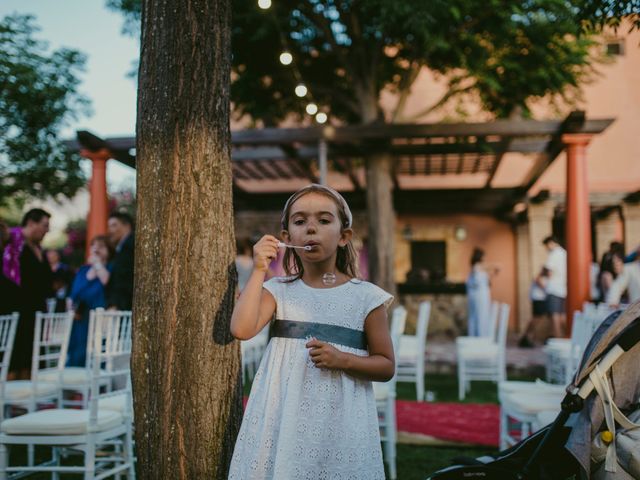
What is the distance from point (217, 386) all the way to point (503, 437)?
2.72 m

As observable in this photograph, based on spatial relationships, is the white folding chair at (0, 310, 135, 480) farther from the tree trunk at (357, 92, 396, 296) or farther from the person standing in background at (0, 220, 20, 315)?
the tree trunk at (357, 92, 396, 296)

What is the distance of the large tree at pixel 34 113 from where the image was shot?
1451 centimetres

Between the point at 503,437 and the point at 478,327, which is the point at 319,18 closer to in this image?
the point at 478,327

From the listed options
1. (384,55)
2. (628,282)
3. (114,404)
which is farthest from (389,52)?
(114,404)

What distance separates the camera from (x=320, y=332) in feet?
6.47

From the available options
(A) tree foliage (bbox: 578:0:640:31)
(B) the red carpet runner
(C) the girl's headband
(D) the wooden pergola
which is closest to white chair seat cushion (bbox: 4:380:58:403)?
(B) the red carpet runner

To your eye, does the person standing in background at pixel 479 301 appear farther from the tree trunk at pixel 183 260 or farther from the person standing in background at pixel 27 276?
the tree trunk at pixel 183 260

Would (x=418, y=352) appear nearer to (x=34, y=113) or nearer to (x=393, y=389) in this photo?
(x=393, y=389)

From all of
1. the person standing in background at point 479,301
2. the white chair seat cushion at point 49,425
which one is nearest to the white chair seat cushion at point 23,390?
the white chair seat cushion at point 49,425

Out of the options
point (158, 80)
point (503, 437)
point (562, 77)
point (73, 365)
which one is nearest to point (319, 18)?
point (562, 77)

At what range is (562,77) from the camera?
10.2 m

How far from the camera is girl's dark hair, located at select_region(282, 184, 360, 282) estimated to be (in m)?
2.09

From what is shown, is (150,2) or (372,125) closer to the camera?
(150,2)

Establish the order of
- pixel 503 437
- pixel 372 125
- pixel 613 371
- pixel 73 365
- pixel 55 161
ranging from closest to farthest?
1. pixel 613 371
2. pixel 503 437
3. pixel 73 365
4. pixel 372 125
5. pixel 55 161
